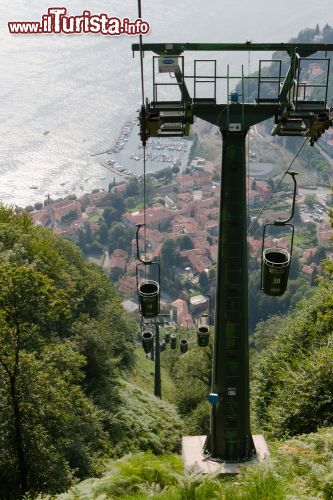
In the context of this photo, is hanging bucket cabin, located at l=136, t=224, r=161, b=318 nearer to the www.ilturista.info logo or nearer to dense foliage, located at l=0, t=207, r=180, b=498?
dense foliage, located at l=0, t=207, r=180, b=498

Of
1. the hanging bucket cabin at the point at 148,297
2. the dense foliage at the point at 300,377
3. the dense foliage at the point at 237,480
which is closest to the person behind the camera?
the dense foliage at the point at 237,480

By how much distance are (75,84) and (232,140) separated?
3815 inches

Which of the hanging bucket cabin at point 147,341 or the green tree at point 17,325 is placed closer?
the green tree at point 17,325

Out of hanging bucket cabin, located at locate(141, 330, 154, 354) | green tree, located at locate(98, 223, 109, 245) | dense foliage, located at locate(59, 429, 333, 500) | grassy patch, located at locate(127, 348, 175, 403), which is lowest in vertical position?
green tree, located at locate(98, 223, 109, 245)

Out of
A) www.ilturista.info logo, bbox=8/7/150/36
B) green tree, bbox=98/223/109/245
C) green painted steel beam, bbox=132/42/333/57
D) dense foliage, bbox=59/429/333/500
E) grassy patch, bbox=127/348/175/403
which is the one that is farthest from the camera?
green tree, bbox=98/223/109/245

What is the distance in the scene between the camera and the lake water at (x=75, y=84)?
279 feet

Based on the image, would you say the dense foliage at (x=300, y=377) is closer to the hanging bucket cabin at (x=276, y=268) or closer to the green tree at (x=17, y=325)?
the hanging bucket cabin at (x=276, y=268)

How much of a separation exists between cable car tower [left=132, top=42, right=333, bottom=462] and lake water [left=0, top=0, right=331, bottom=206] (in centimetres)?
7061

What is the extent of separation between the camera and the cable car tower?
6.69 meters

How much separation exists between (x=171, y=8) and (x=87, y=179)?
39.0 m

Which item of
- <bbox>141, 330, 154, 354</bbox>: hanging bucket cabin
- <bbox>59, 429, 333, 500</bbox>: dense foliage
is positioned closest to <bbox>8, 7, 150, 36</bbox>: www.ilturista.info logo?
<bbox>141, 330, 154, 354</bbox>: hanging bucket cabin

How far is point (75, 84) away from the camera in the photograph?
9962cm

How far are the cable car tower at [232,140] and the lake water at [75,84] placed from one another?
70.6 meters

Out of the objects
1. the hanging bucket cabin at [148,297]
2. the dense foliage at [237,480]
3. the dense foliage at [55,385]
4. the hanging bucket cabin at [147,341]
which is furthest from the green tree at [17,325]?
the hanging bucket cabin at [147,341]
